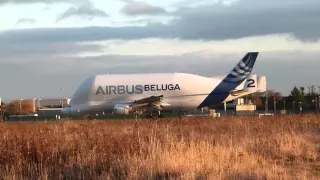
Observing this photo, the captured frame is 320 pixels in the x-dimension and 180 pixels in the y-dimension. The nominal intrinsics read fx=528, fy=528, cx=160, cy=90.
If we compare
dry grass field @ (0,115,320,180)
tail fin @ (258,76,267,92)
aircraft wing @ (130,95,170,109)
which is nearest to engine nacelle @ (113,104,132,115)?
aircraft wing @ (130,95,170,109)

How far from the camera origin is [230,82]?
5475 cm

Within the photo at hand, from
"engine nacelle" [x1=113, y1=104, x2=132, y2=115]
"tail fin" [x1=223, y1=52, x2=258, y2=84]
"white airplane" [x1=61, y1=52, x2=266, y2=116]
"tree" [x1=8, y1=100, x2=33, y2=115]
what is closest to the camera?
"engine nacelle" [x1=113, y1=104, x2=132, y2=115]

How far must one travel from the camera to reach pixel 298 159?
465 inches

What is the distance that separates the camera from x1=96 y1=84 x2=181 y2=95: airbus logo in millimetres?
54156

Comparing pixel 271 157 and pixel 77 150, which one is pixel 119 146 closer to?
pixel 77 150

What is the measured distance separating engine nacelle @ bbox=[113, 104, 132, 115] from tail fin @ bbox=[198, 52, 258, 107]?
852cm

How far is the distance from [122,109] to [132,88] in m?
3.44

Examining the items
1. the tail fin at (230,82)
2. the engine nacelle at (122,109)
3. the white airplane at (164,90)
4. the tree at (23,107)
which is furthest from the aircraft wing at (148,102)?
the tree at (23,107)

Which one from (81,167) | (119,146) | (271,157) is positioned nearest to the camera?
(81,167)

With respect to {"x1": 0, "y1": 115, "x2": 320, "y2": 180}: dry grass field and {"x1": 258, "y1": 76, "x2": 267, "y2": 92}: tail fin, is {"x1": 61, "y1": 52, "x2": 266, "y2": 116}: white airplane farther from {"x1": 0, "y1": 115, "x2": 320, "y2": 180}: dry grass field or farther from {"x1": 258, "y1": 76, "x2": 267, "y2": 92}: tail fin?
{"x1": 0, "y1": 115, "x2": 320, "y2": 180}: dry grass field

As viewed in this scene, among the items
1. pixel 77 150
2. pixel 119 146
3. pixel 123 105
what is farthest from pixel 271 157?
pixel 123 105

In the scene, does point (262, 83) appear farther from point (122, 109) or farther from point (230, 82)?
point (122, 109)

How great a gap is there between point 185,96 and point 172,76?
Result: 8.21ft

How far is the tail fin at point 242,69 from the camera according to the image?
5491 centimetres
